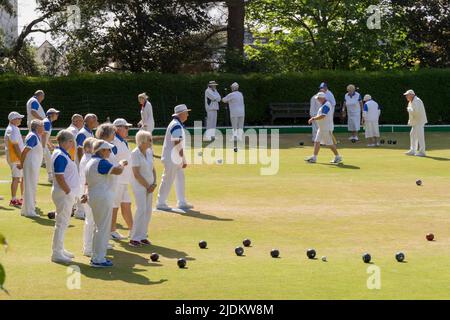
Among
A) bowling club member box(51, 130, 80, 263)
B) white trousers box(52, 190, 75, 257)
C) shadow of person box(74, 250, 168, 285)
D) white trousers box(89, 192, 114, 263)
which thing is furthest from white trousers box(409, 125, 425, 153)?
white trousers box(89, 192, 114, 263)

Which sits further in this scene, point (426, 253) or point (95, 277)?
point (426, 253)

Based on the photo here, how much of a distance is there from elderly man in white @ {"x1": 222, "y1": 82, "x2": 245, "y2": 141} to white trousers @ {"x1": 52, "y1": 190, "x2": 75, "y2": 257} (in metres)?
18.5

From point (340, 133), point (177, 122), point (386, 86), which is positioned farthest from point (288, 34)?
point (177, 122)

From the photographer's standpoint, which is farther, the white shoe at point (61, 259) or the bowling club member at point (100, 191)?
the white shoe at point (61, 259)

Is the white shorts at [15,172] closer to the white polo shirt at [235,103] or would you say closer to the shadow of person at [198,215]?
the shadow of person at [198,215]

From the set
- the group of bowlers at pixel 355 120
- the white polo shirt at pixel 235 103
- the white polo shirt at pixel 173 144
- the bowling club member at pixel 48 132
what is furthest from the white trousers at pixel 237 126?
the white polo shirt at pixel 173 144

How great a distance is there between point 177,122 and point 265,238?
3.26 metres

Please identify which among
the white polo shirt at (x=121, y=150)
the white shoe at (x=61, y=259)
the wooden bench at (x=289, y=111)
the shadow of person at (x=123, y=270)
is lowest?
the shadow of person at (x=123, y=270)

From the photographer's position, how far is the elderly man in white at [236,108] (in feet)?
103

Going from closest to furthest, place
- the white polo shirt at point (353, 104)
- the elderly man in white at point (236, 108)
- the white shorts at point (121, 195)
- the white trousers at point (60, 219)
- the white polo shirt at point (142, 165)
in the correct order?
1. the white trousers at point (60, 219)
2. the white polo shirt at point (142, 165)
3. the white shorts at point (121, 195)
4. the elderly man in white at point (236, 108)
5. the white polo shirt at point (353, 104)

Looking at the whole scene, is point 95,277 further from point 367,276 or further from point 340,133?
point 340,133

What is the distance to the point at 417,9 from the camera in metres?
44.9

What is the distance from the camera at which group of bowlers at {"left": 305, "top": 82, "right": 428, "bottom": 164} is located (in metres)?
24.8

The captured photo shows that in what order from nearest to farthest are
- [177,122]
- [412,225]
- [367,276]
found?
[367,276] → [412,225] → [177,122]
